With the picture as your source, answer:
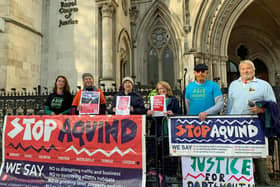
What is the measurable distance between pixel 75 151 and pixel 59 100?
1.25 m

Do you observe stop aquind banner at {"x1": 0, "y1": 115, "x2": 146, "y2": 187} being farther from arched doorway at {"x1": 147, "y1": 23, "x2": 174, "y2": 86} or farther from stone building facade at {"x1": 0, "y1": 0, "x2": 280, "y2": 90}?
arched doorway at {"x1": 147, "y1": 23, "x2": 174, "y2": 86}

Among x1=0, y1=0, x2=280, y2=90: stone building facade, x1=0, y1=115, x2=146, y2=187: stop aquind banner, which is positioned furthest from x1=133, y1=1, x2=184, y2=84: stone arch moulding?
x1=0, y1=115, x2=146, y2=187: stop aquind banner

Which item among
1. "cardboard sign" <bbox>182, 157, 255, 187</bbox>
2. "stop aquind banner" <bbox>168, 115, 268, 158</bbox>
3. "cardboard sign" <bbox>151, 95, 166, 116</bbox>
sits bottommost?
Result: "cardboard sign" <bbox>182, 157, 255, 187</bbox>

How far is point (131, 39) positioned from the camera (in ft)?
45.9

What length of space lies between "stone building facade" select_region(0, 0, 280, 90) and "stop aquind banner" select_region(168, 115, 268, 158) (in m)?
5.63

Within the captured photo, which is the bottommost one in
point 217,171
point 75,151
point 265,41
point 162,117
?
point 217,171

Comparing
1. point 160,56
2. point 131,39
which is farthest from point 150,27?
point 160,56

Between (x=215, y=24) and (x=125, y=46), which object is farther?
(x=125, y=46)

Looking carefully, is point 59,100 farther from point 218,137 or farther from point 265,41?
point 265,41

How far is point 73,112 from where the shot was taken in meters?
4.51

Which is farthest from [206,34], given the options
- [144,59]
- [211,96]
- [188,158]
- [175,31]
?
[188,158]

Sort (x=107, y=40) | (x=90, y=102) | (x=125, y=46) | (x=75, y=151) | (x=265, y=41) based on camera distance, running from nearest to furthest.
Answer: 1. (x=75, y=151)
2. (x=90, y=102)
3. (x=107, y=40)
4. (x=125, y=46)
5. (x=265, y=41)

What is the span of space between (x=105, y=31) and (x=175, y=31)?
524 cm

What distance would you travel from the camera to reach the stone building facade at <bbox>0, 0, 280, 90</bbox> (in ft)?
32.4
